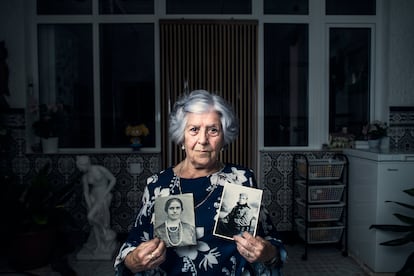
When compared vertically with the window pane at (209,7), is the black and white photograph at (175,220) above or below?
below

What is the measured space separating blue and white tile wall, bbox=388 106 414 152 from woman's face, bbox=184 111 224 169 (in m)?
3.22

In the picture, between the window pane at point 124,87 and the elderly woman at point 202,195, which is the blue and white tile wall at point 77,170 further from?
the elderly woman at point 202,195

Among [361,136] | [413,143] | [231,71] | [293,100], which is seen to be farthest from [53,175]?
[413,143]

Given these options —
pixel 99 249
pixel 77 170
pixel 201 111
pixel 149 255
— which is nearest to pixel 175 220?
pixel 149 255

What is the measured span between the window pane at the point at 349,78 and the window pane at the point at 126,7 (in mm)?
2085

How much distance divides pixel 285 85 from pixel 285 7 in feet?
2.85

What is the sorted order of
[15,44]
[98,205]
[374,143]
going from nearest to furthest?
1. [98,205]
2. [374,143]
3. [15,44]

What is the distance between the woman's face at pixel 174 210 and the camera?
49.9 inches

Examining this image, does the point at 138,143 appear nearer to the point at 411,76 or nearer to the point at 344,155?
the point at 344,155

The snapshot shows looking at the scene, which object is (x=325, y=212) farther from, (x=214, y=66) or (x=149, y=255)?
(x=149, y=255)

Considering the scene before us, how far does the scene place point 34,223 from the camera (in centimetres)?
326

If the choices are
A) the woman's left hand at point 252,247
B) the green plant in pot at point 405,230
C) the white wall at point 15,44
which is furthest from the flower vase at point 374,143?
the white wall at point 15,44

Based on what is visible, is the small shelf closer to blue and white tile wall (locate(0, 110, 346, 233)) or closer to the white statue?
blue and white tile wall (locate(0, 110, 346, 233))

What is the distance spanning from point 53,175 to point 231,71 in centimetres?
227
